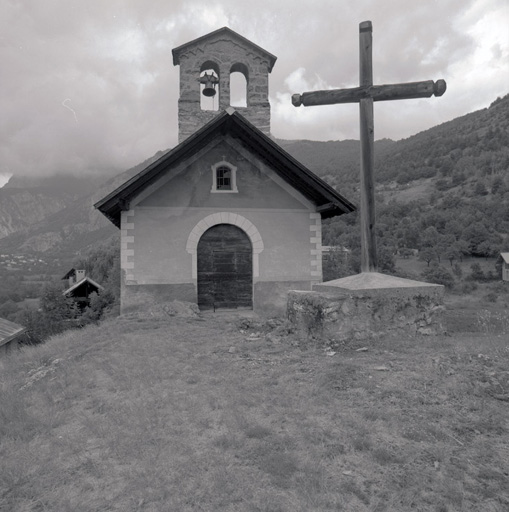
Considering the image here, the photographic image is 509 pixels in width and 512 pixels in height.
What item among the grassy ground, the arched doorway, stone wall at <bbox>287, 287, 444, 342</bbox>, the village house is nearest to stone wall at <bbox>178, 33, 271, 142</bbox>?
the arched doorway

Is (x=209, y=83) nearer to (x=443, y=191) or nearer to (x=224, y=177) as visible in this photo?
(x=224, y=177)

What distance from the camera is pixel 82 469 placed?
303 cm

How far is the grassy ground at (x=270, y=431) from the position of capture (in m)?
2.59

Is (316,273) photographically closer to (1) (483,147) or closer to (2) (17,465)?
(2) (17,465)

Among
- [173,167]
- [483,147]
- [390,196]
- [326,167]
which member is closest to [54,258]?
[326,167]

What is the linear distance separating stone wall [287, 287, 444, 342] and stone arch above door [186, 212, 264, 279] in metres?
4.64

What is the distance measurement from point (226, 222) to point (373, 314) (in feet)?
18.1

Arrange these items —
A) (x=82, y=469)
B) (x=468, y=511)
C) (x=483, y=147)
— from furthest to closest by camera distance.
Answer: (x=483, y=147) → (x=82, y=469) → (x=468, y=511)

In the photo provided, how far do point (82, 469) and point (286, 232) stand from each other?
836 cm

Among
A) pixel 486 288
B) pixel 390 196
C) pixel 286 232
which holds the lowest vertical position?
pixel 486 288

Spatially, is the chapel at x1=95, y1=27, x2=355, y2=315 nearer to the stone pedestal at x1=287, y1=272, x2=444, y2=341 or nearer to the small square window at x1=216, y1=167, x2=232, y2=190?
the small square window at x1=216, y1=167, x2=232, y2=190

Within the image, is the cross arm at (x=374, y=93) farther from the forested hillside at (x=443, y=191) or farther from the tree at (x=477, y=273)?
the tree at (x=477, y=273)

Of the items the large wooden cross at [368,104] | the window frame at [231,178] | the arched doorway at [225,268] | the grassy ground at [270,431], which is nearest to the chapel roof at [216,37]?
the window frame at [231,178]

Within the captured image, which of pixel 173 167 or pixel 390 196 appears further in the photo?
pixel 390 196
